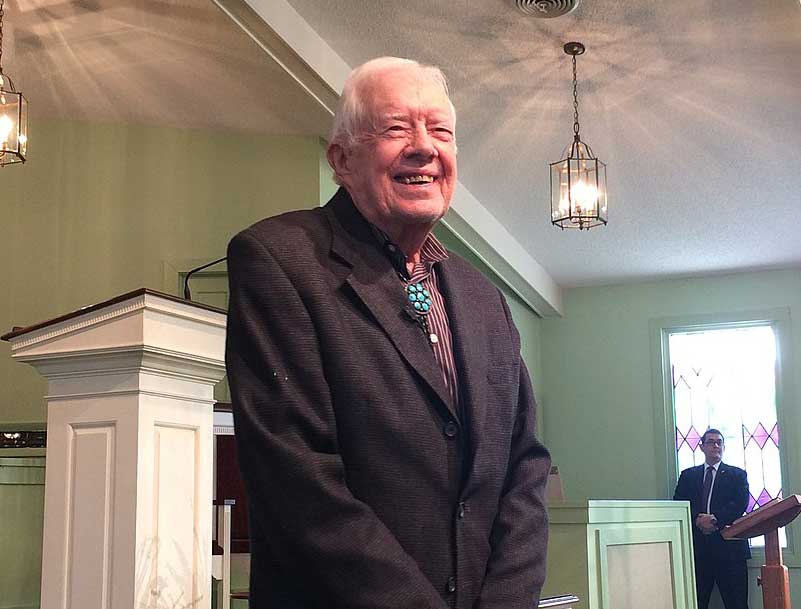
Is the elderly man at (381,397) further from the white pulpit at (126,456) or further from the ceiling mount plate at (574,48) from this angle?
the ceiling mount plate at (574,48)

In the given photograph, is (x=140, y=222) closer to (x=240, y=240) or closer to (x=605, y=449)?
(x=605, y=449)

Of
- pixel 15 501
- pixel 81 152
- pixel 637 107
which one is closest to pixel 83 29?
pixel 81 152

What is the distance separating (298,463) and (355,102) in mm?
496

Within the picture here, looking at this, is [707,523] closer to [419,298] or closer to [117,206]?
[117,206]

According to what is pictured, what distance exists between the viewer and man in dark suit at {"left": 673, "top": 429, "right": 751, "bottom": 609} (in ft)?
25.0

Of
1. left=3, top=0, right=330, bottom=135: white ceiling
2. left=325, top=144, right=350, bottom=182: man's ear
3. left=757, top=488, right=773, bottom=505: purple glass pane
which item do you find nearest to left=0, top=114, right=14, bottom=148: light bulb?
left=3, top=0, right=330, bottom=135: white ceiling

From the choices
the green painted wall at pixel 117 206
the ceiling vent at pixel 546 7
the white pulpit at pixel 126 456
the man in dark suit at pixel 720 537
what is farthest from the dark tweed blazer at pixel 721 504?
the white pulpit at pixel 126 456

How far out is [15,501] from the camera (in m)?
4.42

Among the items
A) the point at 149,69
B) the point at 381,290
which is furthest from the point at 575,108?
the point at 381,290

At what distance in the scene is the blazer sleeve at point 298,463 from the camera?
1219 mm

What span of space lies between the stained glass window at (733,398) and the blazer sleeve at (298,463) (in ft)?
24.1

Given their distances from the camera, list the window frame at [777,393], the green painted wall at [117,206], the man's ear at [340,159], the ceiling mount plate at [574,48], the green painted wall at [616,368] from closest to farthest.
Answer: the man's ear at [340,159], the ceiling mount plate at [574,48], the green painted wall at [117,206], the window frame at [777,393], the green painted wall at [616,368]

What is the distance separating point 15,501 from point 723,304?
225 inches

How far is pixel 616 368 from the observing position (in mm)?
8703
